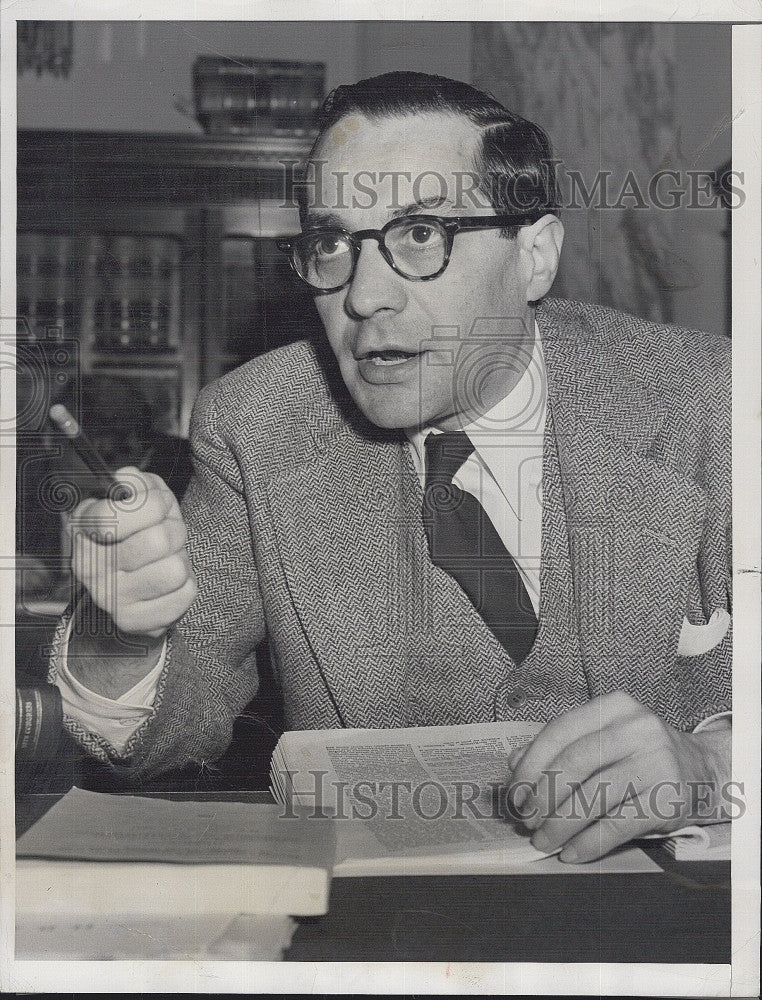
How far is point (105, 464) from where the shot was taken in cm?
113

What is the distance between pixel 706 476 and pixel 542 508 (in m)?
0.20

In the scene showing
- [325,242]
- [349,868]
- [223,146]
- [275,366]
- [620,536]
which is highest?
[223,146]

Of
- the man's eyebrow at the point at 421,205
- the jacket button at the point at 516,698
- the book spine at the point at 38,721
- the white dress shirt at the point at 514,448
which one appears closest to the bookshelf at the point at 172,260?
the man's eyebrow at the point at 421,205

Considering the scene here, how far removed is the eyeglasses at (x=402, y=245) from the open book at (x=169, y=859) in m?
0.62

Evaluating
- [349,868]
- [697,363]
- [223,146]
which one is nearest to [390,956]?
[349,868]

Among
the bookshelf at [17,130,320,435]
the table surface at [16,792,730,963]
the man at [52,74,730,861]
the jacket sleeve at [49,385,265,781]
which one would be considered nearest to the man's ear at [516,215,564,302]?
the man at [52,74,730,861]

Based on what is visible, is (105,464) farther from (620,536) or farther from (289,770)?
(620,536)

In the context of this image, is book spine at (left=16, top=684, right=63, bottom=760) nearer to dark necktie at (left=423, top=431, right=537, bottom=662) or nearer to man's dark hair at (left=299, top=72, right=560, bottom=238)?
dark necktie at (left=423, top=431, right=537, bottom=662)

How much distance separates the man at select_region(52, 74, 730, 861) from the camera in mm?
1108

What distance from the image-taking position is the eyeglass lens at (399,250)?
3.60 feet

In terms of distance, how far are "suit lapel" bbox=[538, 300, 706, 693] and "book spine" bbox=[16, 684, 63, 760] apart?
2.04ft

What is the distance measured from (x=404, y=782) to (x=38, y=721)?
438 millimetres

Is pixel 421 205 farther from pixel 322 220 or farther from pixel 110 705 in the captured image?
pixel 110 705

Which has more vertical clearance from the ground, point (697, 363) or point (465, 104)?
point (465, 104)
